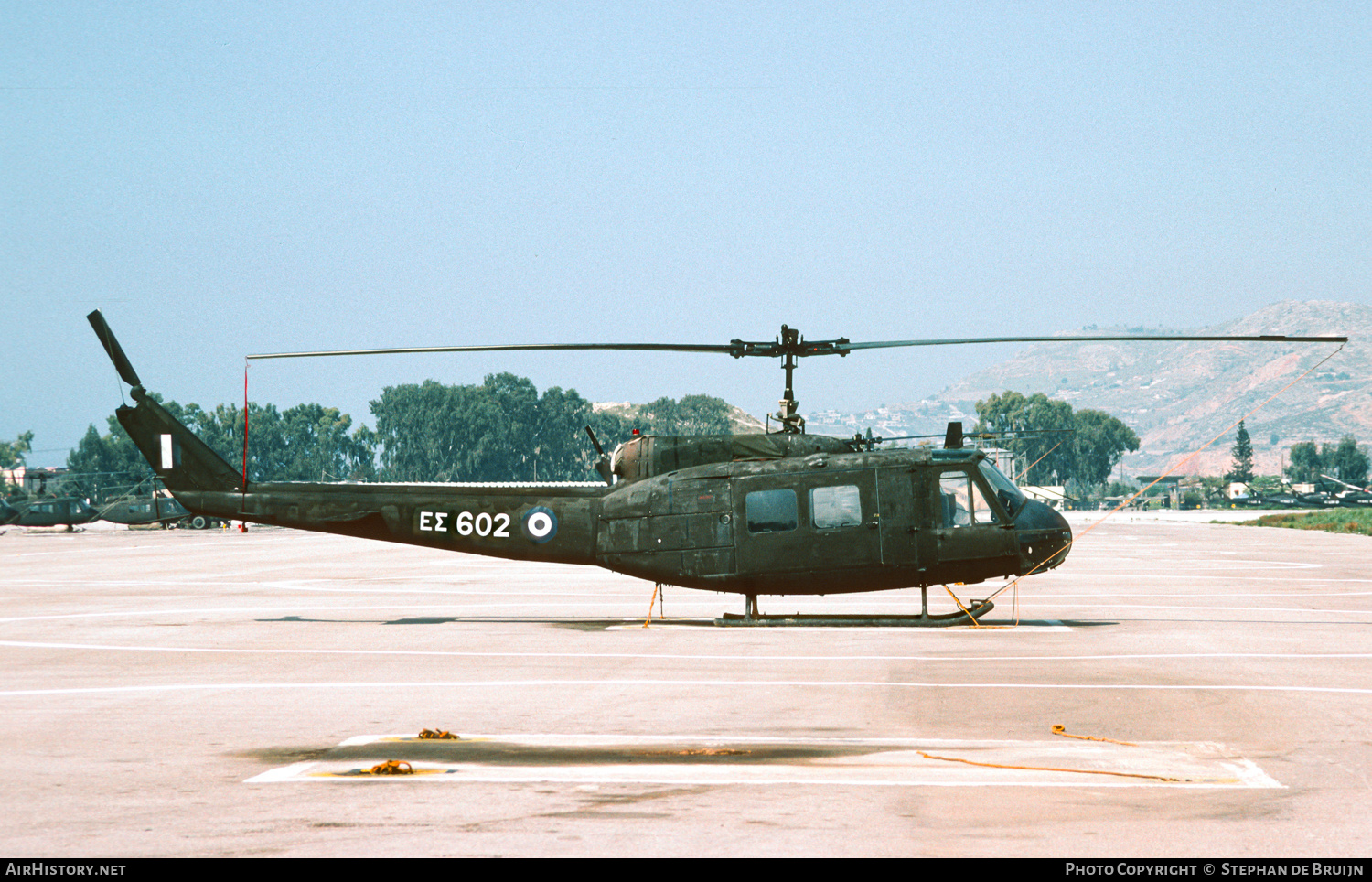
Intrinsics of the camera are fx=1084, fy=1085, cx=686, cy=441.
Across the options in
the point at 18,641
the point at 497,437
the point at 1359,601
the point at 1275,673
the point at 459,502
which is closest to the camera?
the point at 1275,673

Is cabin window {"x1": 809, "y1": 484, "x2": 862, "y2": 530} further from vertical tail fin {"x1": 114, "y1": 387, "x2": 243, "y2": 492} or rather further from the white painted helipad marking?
vertical tail fin {"x1": 114, "y1": 387, "x2": 243, "y2": 492}

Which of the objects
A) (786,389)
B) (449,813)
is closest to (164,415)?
(786,389)

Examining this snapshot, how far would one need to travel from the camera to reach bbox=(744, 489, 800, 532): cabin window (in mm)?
17328

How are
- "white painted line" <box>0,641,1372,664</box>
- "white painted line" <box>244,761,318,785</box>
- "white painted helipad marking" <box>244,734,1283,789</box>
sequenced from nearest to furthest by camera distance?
"white painted helipad marking" <box>244,734,1283,789</box>
"white painted line" <box>244,761,318,785</box>
"white painted line" <box>0,641,1372,664</box>

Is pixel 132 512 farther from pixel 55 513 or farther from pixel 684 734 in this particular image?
pixel 684 734

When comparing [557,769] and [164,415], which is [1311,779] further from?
[164,415]

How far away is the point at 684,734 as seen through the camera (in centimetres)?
984

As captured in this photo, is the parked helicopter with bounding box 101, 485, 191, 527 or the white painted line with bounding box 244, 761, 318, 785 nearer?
the white painted line with bounding box 244, 761, 318, 785

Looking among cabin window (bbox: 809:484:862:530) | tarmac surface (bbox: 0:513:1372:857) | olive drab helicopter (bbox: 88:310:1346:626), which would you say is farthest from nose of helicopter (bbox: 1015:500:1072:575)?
cabin window (bbox: 809:484:862:530)

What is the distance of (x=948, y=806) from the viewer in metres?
7.22

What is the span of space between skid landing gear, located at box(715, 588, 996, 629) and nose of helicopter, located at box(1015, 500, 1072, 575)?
131cm

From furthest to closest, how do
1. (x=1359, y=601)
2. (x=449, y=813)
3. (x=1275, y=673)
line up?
(x=1359, y=601) → (x=1275, y=673) → (x=449, y=813)

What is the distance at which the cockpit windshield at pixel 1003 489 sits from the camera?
56.5 ft

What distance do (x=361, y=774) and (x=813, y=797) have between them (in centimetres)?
344
